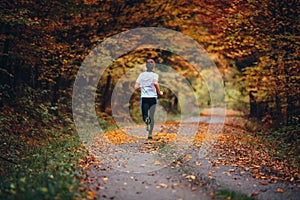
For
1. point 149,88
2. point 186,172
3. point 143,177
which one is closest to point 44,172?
point 143,177

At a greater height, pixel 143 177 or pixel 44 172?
pixel 44 172

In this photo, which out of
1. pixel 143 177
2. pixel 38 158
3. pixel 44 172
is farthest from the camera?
pixel 38 158

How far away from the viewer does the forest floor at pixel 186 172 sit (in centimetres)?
628

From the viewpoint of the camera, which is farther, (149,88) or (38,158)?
(149,88)

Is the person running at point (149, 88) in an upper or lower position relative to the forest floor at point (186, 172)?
upper

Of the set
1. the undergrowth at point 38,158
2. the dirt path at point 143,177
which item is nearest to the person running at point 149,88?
the dirt path at point 143,177

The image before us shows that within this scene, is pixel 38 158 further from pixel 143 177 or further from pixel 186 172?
pixel 186 172

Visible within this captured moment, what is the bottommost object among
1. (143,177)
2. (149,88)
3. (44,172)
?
(143,177)

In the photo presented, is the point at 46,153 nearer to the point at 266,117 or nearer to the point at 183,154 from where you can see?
the point at 183,154

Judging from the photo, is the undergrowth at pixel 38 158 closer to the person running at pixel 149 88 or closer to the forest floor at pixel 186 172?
the forest floor at pixel 186 172

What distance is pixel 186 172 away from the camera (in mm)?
7582

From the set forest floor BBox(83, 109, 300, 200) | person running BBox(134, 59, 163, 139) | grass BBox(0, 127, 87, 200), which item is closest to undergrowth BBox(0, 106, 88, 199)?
grass BBox(0, 127, 87, 200)

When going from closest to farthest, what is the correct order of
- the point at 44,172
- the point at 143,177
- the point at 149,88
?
the point at 44,172 < the point at 143,177 < the point at 149,88

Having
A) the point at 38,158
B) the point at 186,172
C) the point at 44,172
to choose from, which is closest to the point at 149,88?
the point at 186,172
